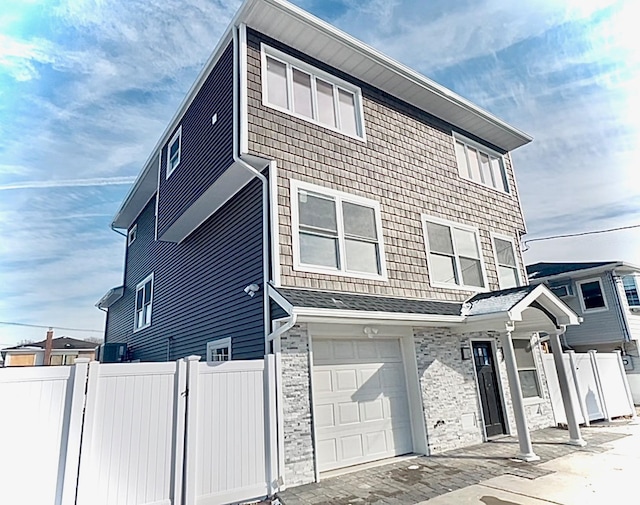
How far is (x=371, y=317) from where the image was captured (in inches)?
242

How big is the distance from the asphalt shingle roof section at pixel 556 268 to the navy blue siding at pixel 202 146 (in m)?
16.0

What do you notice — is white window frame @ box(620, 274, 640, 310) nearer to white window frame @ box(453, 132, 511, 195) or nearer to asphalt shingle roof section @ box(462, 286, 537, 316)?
white window frame @ box(453, 132, 511, 195)

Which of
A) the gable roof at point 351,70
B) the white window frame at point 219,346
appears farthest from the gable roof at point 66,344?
the white window frame at point 219,346

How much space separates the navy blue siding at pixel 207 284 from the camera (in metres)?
6.86

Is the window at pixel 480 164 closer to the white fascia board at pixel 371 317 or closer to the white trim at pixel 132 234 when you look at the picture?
the white fascia board at pixel 371 317

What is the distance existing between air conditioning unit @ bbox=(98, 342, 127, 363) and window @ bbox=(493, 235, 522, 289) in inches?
486

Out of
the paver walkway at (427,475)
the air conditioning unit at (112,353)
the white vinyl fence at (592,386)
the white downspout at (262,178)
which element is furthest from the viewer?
the air conditioning unit at (112,353)

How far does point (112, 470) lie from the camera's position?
4.30m

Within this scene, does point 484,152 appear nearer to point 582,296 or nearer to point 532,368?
point 532,368

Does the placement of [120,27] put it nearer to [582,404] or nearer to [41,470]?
[41,470]

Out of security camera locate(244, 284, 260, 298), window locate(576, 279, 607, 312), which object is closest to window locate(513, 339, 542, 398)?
security camera locate(244, 284, 260, 298)

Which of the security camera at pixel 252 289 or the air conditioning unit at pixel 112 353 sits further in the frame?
the air conditioning unit at pixel 112 353

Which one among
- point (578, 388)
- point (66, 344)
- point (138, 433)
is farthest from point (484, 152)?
point (66, 344)

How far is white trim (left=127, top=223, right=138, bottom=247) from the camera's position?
14.7 m
